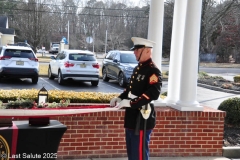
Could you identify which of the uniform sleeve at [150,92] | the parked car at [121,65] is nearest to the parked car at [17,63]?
the parked car at [121,65]

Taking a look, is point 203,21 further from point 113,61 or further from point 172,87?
point 172,87

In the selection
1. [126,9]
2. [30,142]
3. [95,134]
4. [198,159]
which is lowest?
[198,159]

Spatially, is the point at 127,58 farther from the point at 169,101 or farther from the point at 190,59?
the point at 190,59

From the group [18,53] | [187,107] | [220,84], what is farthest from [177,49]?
[220,84]

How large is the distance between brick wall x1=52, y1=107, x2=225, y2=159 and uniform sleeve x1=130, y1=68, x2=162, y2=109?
1.79m

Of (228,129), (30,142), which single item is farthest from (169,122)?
(30,142)

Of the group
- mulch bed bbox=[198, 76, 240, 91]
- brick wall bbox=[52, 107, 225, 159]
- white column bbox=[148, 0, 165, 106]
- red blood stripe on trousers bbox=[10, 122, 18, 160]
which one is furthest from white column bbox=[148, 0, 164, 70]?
mulch bed bbox=[198, 76, 240, 91]

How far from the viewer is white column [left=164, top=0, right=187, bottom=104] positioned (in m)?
6.66

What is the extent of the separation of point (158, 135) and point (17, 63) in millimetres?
10826

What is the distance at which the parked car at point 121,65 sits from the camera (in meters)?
16.2

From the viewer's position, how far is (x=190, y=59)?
19.9 feet

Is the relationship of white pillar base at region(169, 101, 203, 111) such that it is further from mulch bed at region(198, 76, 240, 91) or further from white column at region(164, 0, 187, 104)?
mulch bed at region(198, 76, 240, 91)

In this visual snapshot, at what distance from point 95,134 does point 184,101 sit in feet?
5.50

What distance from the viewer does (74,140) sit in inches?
217
